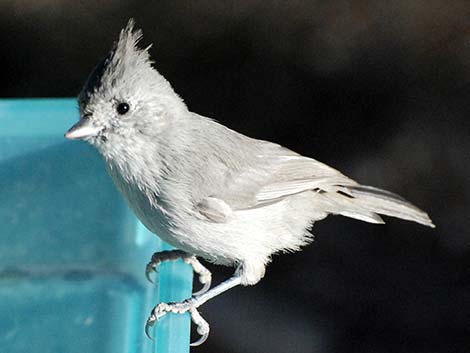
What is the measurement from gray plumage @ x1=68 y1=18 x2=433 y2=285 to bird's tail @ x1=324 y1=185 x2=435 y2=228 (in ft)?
0.23

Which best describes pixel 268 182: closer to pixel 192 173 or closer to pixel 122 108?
pixel 192 173

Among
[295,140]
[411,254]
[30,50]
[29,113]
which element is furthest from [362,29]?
[29,113]

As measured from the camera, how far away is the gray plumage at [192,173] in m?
2.74

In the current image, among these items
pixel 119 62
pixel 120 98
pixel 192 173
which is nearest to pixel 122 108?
pixel 120 98

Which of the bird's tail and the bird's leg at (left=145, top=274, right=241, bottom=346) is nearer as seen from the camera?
the bird's leg at (left=145, top=274, right=241, bottom=346)

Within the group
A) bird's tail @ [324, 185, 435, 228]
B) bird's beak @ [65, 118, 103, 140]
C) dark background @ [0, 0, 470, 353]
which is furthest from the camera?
dark background @ [0, 0, 470, 353]

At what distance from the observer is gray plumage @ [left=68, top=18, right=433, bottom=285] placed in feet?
8.99

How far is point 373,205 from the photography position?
3.28 metres

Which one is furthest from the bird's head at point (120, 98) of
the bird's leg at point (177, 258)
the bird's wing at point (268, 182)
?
the bird's leg at point (177, 258)

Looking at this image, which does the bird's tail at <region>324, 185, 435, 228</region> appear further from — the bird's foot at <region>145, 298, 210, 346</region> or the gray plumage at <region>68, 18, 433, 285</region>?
the bird's foot at <region>145, 298, 210, 346</region>

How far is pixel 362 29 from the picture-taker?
16.4 feet

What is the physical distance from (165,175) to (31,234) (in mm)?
610

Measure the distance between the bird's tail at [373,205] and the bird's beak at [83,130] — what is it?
935 millimetres

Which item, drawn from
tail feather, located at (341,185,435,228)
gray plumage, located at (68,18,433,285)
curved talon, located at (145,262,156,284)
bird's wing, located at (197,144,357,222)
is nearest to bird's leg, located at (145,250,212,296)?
curved talon, located at (145,262,156,284)
